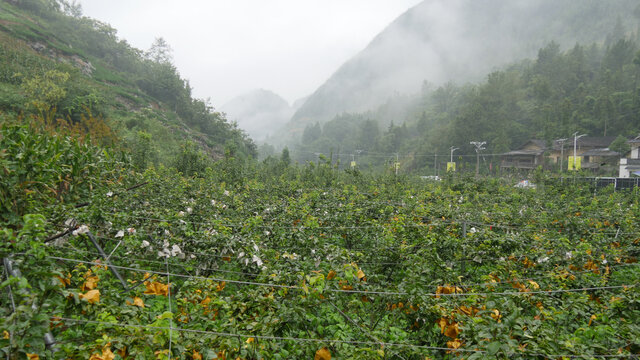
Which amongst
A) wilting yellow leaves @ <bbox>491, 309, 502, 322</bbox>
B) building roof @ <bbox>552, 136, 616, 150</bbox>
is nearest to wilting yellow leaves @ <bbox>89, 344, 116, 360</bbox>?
wilting yellow leaves @ <bbox>491, 309, 502, 322</bbox>

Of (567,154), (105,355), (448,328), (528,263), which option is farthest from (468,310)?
(567,154)

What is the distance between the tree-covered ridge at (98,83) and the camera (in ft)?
59.3

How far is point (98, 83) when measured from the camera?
3312 centimetres

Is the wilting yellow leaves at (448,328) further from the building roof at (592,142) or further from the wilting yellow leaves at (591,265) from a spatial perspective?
the building roof at (592,142)

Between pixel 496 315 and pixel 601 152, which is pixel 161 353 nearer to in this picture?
pixel 496 315

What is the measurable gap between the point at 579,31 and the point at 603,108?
91118 millimetres

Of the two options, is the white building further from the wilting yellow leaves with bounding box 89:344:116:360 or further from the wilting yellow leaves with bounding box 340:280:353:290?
the wilting yellow leaves with bounding box 89:344:116:360

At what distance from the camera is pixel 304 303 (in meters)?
2.38

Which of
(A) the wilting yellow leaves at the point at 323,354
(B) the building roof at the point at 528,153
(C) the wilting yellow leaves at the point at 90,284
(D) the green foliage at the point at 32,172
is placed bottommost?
(A) the wilting yellow leaves at the point at 323,354

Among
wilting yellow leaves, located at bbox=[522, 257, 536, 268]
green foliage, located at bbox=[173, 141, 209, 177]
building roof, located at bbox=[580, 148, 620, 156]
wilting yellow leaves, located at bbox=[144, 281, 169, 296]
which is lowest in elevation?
wilting yellow leaves, located at bbox=[144, 281, 169, 296]

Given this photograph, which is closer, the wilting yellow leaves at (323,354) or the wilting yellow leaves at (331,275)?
the wilting yellow leaves at (323,354)

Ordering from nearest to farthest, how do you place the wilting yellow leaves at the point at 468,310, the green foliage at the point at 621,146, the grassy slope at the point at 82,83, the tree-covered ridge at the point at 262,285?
the tree-covered ridge at the point at 262,285 → the wilting yellow leaves at the point at 468,310 → the grassy slope at the point at 82,83 → the green foliage at the point at 621,146

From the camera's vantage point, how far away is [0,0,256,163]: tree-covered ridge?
18.1m

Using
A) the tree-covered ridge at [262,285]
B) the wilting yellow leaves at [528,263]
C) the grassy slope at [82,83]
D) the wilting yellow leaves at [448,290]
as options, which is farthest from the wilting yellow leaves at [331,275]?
the grassy slope at [82,83]
